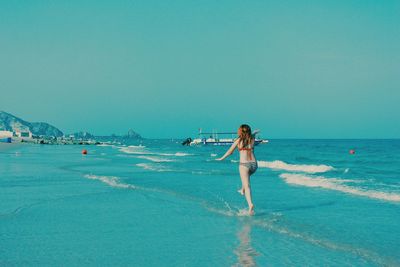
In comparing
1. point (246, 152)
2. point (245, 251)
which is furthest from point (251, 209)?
point (245, 251)

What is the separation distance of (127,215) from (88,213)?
40.3 inches

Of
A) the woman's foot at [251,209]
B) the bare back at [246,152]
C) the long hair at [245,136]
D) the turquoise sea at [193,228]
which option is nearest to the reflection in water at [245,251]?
the turquoise sea at [193,228]

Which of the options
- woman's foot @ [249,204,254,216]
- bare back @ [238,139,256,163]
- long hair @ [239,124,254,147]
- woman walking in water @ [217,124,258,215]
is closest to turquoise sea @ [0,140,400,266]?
woman's foot @ [249,204,254,216]

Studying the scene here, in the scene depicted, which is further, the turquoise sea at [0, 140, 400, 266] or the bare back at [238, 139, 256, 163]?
the bare back at [238, 139, 256, 163]

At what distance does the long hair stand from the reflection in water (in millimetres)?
2209

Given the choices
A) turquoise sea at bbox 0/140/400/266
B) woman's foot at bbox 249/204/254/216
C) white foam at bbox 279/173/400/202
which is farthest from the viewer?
white foam at bbox 279/173/400/202

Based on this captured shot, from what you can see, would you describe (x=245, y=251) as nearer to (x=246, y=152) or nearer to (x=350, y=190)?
(x=246, y=152)

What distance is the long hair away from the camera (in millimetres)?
10570

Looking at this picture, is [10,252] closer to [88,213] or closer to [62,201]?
[88,213]

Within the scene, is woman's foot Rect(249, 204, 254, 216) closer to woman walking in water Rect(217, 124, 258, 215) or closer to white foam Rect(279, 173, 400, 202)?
woman walking in water Rect(217, 124, 258, 215)

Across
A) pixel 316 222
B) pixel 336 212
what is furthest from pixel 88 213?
pixel 336 212

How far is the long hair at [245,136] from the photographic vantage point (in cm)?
1057

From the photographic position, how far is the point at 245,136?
34.8 ft

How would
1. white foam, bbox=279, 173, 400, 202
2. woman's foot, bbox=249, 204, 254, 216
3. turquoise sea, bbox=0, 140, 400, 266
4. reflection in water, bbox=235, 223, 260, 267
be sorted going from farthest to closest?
white foam, bbox=279, 173, 400, 202, woman's foot, bbox=249, 204, 254, 216, turquoise sea, bbox=0, 140, 400, 266, reflection in water, bbox=235, 223, 260, 267
